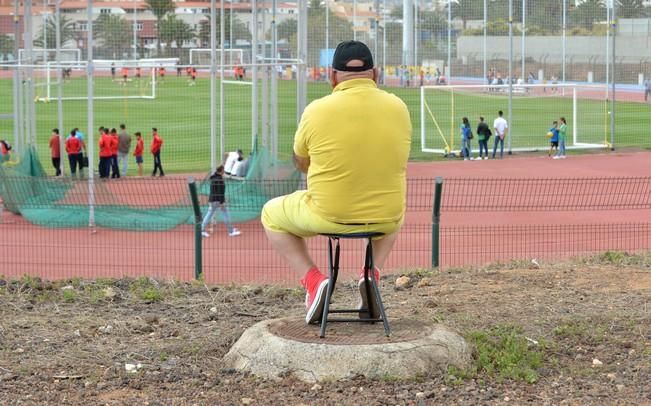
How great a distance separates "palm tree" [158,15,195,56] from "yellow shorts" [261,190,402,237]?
3477 centimetres

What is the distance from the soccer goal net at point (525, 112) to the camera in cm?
3778

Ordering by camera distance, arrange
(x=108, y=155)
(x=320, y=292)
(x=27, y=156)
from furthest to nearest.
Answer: (x=108, y=155)
(x=27, y=156)
(x=320, y=292)

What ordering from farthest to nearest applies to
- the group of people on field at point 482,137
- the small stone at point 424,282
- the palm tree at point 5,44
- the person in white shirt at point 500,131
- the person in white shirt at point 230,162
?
1. the palm tree at point 5,44
2. the person in white shirt at point 500,131
3. the group of people on field at point 482,137
4. the person in white shirt at point 230,162
5. the small stone at point 424,282

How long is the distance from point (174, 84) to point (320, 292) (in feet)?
160

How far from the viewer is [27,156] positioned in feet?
75.5

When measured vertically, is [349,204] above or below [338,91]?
below

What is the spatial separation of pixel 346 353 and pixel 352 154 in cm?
122

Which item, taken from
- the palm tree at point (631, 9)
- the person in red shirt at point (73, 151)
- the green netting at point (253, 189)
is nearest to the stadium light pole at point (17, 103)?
the person in red shirt at point (73, 151)

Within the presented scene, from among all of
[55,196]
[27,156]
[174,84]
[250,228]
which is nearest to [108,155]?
[27,156]

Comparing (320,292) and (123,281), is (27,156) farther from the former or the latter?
(320,292)

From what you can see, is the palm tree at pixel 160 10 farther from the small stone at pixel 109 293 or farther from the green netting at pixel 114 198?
the small stone at pixel 109 293

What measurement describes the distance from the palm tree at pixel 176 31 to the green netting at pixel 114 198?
62.7 feet

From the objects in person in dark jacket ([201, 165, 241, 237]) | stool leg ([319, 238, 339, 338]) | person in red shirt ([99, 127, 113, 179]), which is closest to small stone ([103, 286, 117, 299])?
stool leg ([319, 238, 339, 338])

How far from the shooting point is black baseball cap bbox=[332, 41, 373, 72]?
22.6 feet
